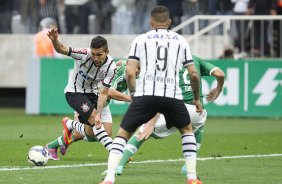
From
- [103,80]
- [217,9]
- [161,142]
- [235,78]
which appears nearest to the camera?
[103,80]

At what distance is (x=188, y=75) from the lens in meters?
12.9

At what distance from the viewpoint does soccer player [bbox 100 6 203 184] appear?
10.8 metres

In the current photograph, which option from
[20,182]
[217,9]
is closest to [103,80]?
[20,182]

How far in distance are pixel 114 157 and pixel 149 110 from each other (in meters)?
0.64

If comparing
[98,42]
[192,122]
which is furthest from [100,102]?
[192,122]

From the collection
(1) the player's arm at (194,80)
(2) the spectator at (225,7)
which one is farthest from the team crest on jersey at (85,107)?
(2) the spectator at (225,7)

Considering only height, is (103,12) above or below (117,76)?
above

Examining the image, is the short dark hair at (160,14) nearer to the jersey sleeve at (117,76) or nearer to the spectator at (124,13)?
the jersey sleeve at (117,76)

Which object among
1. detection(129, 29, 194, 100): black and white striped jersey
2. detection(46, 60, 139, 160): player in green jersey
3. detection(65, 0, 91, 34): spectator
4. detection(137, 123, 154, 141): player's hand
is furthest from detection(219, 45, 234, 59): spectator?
detection(129, 29, 194, 100): black and white striped jersey

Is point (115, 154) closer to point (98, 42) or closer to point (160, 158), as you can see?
point (98, 42)

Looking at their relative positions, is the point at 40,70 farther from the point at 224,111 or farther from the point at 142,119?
the point at 142,119

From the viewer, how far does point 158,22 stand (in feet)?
35.9

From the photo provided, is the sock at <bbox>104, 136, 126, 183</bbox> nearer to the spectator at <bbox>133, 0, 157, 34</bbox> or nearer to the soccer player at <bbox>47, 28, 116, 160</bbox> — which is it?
the soccer player at <bbox>47, 28, 116, 160</bbox>

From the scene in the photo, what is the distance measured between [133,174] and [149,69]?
2.20 meters
